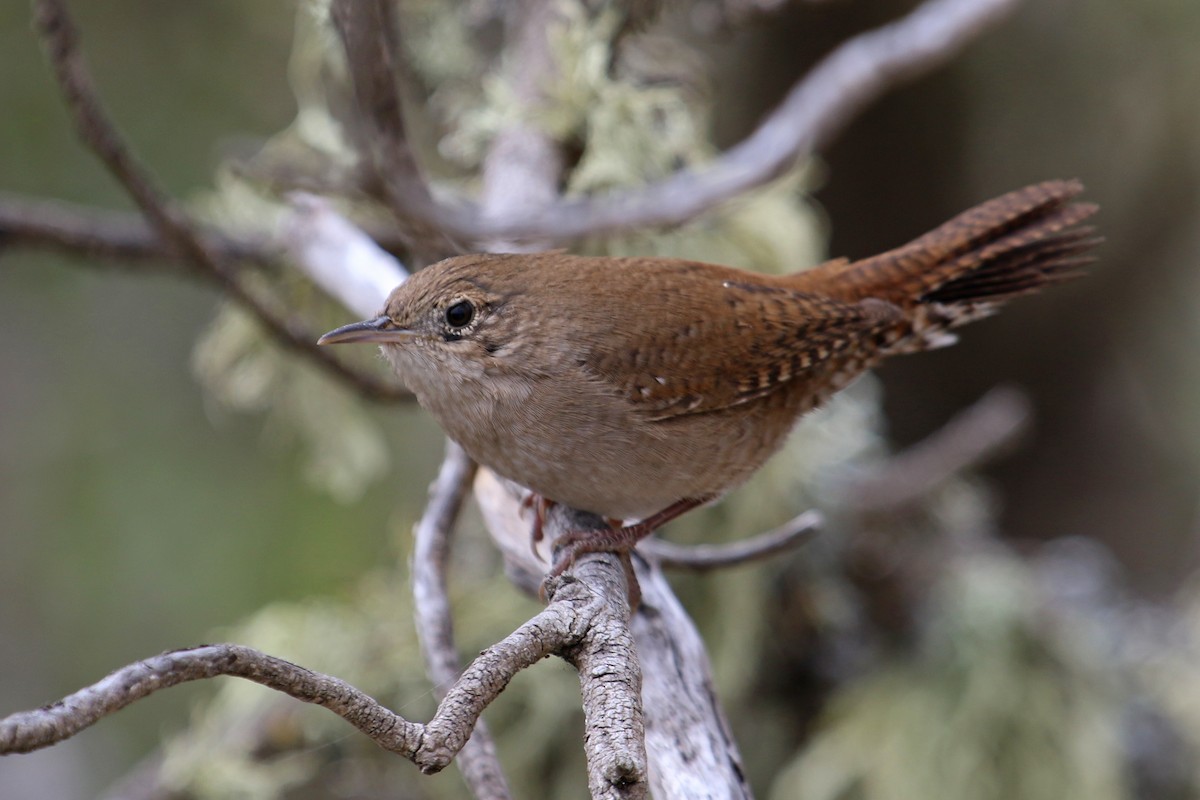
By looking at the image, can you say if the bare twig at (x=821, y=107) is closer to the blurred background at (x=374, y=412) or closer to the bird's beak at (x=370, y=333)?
the bird's beak at (x=370, y=333)

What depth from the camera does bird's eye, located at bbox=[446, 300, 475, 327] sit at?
6.64ft

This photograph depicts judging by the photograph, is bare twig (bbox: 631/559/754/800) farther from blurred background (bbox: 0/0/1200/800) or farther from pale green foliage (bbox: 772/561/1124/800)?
blurred background (bbox: 0/0/1200/800)

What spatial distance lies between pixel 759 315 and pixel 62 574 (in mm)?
3219

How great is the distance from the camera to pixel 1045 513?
457 centimetres

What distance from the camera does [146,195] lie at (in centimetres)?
229

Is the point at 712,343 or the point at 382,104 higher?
the point at 382,104

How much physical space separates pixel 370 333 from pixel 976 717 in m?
2.03

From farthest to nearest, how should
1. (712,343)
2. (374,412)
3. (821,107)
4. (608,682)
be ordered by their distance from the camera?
(374,412)
(821,107)
(712,343)
(608,682)

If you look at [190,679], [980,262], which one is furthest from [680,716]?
[980,262]

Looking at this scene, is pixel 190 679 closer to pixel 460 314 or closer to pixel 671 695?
pixel 671 695

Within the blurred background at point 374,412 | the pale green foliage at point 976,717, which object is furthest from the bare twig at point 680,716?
the blurred background at point 374,412

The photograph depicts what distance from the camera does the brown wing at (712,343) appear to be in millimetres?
2084

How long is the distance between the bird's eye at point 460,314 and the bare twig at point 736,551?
0.54 m

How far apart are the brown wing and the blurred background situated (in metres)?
1.83
